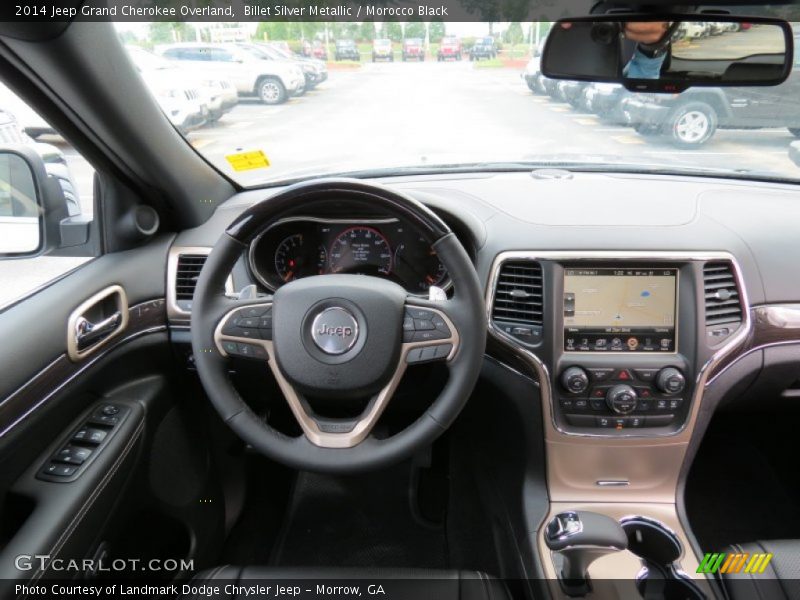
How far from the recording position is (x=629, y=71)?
67.4 inches

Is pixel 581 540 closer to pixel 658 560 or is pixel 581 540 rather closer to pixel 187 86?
pixel 658 560

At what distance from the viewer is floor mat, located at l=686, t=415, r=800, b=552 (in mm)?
2662

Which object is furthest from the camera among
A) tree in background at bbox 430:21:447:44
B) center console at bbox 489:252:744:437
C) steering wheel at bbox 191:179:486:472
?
tree in background at bbox 430:21:447:44

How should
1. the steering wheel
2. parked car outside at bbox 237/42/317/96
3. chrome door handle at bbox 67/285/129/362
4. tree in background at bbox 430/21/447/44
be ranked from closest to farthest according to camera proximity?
the steering wheel → chrome door handle at bbox 67/285/129/362 → tree in background at bbox 430/21/447/44 → parked car outside at bbox 237/42/317/96

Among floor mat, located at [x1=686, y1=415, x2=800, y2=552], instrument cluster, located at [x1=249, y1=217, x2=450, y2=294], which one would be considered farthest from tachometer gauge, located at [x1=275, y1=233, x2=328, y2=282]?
floor mat, located at [x1=686, y1=415, x2=800, y2=552]

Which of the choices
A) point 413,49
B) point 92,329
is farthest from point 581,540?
point 413,49

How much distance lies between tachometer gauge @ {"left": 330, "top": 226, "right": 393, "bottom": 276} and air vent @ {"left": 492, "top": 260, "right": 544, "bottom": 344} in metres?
0.40

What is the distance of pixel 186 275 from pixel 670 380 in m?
1.71

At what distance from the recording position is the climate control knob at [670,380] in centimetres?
199

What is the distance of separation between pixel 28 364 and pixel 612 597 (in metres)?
1.78

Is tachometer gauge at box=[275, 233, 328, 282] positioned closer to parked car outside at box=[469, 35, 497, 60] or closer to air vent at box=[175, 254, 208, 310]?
air vent at box=[175, 254, 208, 310]

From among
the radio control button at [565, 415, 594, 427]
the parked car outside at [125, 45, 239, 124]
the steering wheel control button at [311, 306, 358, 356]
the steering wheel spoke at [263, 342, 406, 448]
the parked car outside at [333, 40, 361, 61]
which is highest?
the parked car outside at [333, 40, 361, 61]

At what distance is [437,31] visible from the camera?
7.14 ft

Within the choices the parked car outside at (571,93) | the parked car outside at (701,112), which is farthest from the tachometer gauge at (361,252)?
the parked car outside at (701,112)
